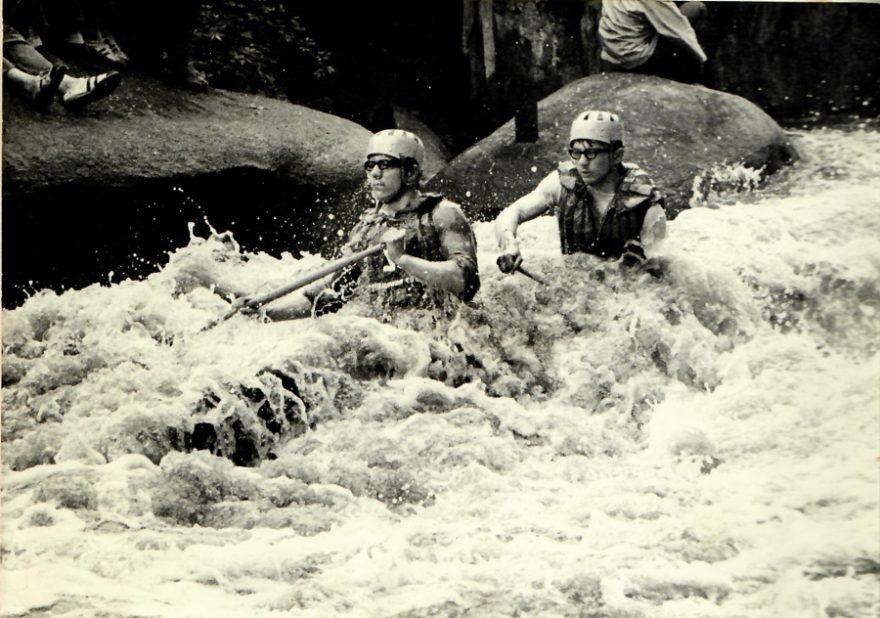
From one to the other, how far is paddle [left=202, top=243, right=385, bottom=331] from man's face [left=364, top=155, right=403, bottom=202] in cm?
14

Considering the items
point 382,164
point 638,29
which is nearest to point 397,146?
point 382,164

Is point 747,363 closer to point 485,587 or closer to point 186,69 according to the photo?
point 485,587

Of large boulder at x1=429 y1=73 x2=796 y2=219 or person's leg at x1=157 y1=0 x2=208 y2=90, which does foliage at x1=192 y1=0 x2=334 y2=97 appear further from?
large boulder at x1=429 y1=73 x2=796 y2=219

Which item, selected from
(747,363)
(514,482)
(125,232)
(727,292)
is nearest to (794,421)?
(747,363)

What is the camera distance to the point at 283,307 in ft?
9.12

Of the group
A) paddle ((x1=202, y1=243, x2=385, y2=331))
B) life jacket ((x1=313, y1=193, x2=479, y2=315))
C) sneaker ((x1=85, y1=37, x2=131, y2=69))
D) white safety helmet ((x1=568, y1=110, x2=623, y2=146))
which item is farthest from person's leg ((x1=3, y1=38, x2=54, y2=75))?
white safety helmet ((x1=568, y1=110, x2=623, y2=146))

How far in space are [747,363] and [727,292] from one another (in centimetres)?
20

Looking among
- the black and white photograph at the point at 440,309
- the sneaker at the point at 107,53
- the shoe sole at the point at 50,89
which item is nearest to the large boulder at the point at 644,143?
the black and white photograph at the point at 440,309

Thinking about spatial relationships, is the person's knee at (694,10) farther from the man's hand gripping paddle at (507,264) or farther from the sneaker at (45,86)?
the sneaker at (45,86)

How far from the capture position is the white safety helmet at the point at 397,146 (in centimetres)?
285

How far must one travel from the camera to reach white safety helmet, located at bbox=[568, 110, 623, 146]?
2904 millimetres

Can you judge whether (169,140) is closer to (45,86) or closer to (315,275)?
(45,86)

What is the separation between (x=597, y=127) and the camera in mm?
2904

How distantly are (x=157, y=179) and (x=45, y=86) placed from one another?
35cm
